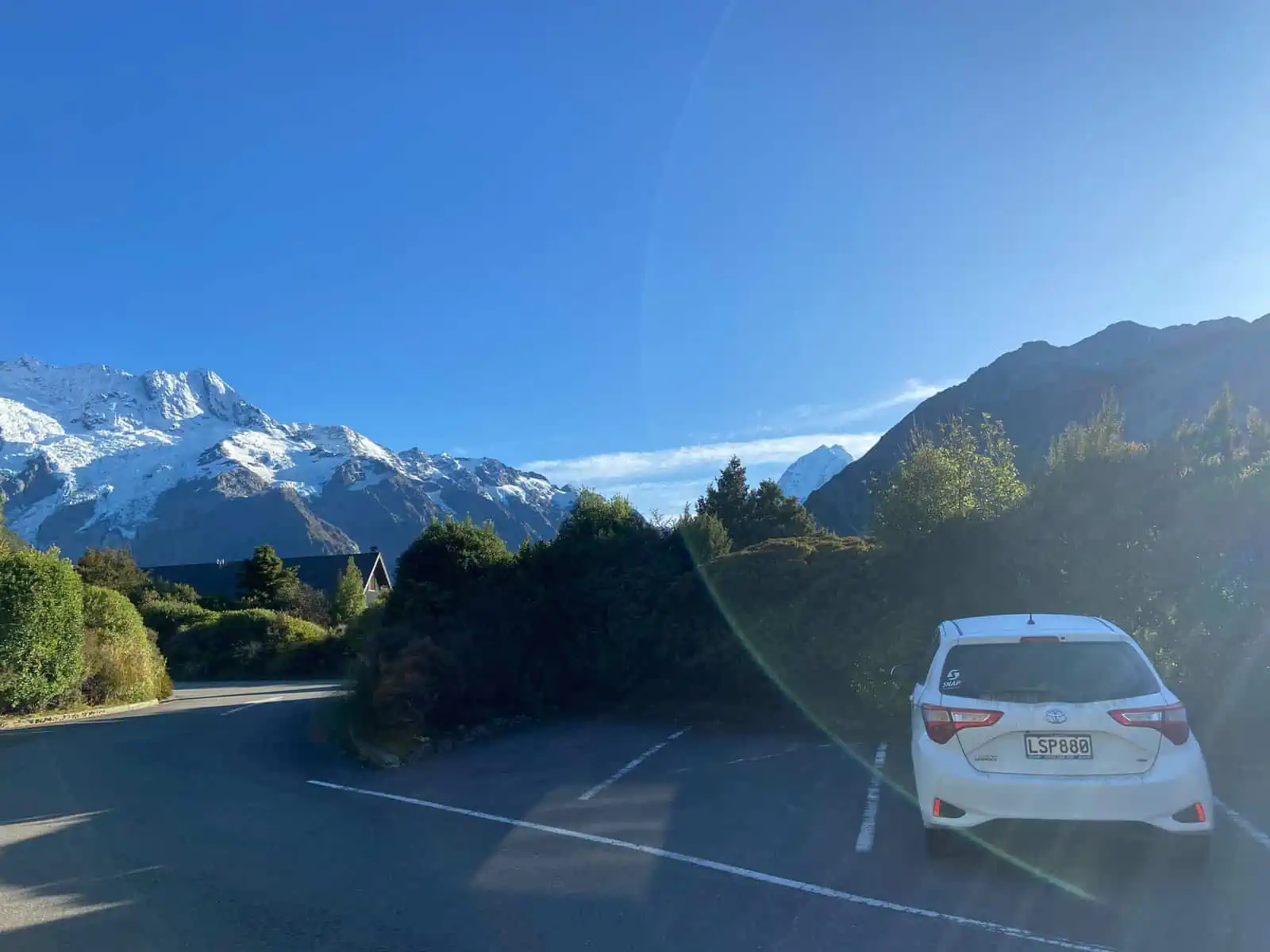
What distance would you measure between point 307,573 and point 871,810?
69430mm

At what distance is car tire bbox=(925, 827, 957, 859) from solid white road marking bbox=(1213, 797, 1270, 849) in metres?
2.30

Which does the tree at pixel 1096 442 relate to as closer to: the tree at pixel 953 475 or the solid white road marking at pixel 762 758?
the tree at pixel 953 475

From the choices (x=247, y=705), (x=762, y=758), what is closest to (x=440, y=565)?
(x=247, y=705)

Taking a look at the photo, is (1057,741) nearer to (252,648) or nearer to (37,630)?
(37,630)

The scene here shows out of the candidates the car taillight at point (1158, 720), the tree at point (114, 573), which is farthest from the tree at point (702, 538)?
the tree at point (114, 573)

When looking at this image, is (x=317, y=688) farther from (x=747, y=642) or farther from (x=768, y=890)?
(x=768, y=890)

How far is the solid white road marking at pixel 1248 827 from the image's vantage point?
636 centimetres

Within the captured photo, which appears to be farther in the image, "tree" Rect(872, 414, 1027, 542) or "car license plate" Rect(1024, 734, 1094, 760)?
"tree" Rect(872, 414, 1027, 542)

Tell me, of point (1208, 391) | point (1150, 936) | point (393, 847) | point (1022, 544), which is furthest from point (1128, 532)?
point (1208, 391)

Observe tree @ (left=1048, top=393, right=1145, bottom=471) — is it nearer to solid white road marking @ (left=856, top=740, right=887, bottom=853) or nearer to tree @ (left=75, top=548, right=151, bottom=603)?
solid white road marking @ (left=856, top=740, right=887, bottom=853)

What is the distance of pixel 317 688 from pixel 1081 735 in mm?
26571

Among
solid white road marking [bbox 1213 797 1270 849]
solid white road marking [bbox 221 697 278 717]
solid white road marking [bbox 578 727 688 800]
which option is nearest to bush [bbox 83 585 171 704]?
solid white road marking [bbox 221 697 278 717]

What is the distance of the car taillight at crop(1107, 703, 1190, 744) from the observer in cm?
541

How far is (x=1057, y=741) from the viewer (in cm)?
550
